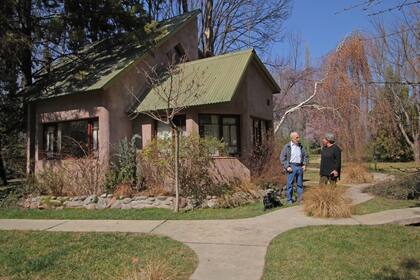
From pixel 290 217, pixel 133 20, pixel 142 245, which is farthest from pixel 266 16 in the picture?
pixel 142 245

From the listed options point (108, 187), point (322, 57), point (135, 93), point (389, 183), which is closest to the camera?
point (389, 183)

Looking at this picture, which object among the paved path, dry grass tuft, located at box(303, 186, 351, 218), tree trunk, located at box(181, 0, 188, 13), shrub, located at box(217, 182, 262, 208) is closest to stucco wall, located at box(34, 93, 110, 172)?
the paved path

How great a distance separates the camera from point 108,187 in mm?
12234

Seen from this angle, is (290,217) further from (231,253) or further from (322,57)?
(322,57)

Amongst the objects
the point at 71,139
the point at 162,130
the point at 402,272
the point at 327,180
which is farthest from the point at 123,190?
the point at 402,272

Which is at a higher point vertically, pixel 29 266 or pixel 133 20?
pixel 133 20

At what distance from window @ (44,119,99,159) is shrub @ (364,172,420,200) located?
9756mm

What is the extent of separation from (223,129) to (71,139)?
6019 mm

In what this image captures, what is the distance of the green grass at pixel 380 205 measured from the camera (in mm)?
8719

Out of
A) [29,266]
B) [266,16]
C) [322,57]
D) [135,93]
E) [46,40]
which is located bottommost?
[29,266]

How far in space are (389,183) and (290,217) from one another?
4.91 m

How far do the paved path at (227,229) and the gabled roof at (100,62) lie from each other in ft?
19.3

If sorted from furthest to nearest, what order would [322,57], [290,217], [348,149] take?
1. [322,57]
2. [348,149]
3. [290,217]

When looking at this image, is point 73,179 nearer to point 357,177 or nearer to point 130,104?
point 130,104
